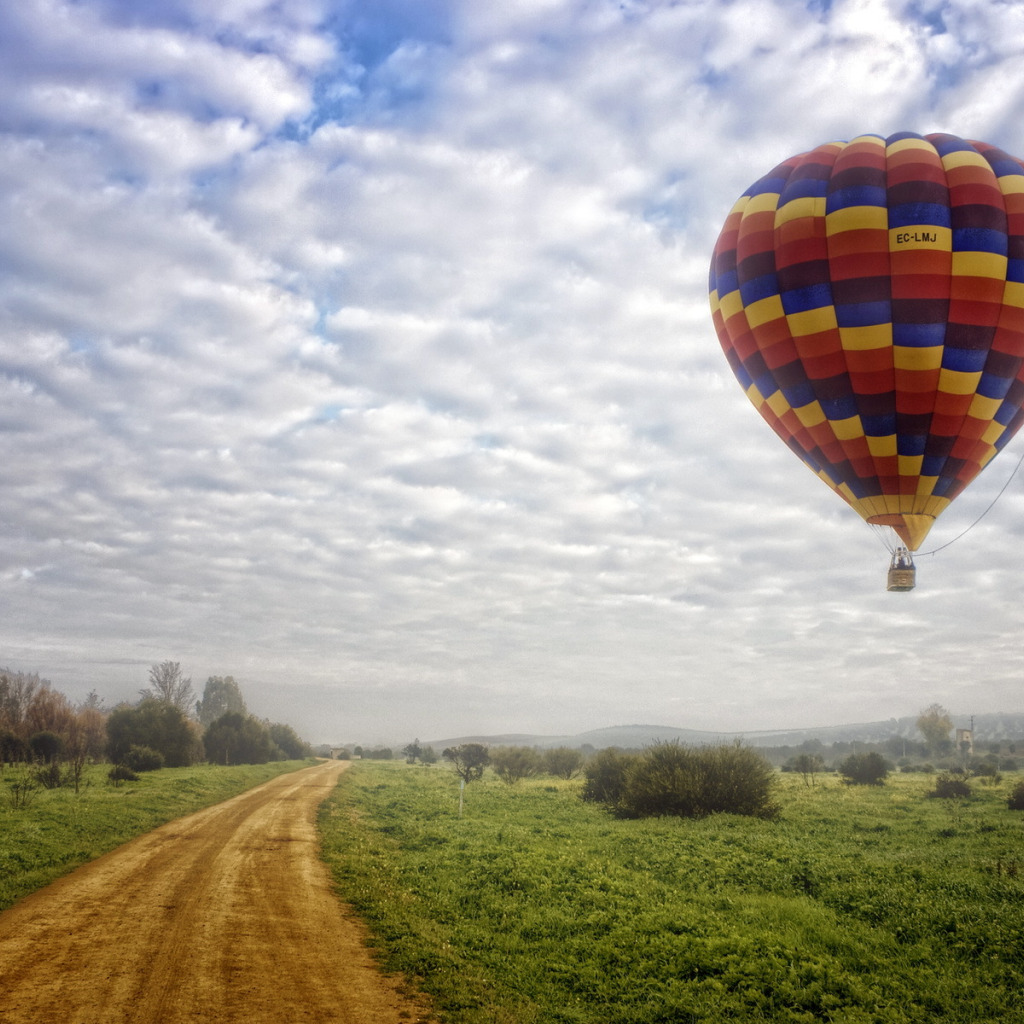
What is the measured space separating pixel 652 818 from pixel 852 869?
1216 cm

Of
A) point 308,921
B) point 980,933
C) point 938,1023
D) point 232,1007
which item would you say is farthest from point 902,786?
point 232,1007

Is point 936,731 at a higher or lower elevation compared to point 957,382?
lower

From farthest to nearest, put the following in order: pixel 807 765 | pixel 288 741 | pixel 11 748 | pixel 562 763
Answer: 1. pixel 288 741
2. pixel 807 765
3. pixel 562 763
4. pixel 11 748

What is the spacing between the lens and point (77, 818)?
21.3 metres

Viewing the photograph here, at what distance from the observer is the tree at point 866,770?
48.8 meters

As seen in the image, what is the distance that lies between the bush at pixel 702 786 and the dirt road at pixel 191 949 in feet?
53.0

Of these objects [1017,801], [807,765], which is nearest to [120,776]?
[1017,801]

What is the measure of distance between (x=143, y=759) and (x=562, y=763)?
34193 millimetres

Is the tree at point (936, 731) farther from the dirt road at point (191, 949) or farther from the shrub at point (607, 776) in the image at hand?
the dirt road at point (191, 949)

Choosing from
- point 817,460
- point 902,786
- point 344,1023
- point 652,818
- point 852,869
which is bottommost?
point 902,786

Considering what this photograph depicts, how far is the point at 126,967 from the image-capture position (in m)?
9.64

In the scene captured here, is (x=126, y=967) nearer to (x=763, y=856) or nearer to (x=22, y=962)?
(x=22, y=962)

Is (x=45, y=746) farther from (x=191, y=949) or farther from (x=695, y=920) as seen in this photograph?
(x=695, y=920)

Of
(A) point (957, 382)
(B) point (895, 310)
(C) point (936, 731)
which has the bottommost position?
(C) point (936, 731)
